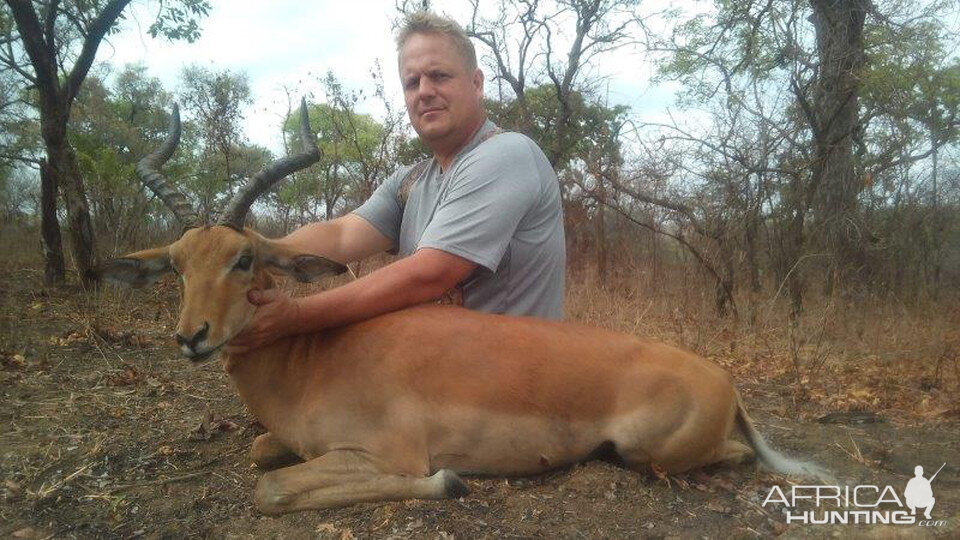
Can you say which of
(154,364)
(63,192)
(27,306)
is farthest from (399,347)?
(63,192)

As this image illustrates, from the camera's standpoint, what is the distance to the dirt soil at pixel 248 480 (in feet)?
10.1

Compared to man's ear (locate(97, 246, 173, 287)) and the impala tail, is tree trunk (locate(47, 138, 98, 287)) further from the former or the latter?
the impala tail

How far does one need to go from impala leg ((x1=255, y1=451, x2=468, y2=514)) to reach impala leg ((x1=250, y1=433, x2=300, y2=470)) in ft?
1.35

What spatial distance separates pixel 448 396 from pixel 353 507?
0.68 meters

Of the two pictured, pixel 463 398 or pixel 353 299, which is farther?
pixel 353 299

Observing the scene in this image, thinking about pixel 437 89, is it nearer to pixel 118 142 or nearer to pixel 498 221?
pixel 498 221

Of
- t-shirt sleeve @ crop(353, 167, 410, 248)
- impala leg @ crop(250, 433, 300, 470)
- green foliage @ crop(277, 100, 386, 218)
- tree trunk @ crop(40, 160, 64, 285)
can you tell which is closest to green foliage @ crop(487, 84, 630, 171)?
green foliage @ crop(277, 100, 386, 218)

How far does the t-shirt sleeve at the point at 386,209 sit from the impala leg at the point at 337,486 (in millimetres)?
1963

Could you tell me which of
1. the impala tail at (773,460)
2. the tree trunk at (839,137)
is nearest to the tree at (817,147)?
the tree trunk at (839,137)

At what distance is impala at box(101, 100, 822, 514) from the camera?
11.3 ft

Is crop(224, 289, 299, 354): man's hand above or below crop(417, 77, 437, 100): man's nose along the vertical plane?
below

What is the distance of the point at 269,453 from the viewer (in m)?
3.71

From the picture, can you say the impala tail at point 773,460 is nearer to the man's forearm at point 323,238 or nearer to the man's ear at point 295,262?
the man's ear at point 295,262

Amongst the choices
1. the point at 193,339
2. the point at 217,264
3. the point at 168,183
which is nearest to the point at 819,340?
Answer: the point at 217,264
